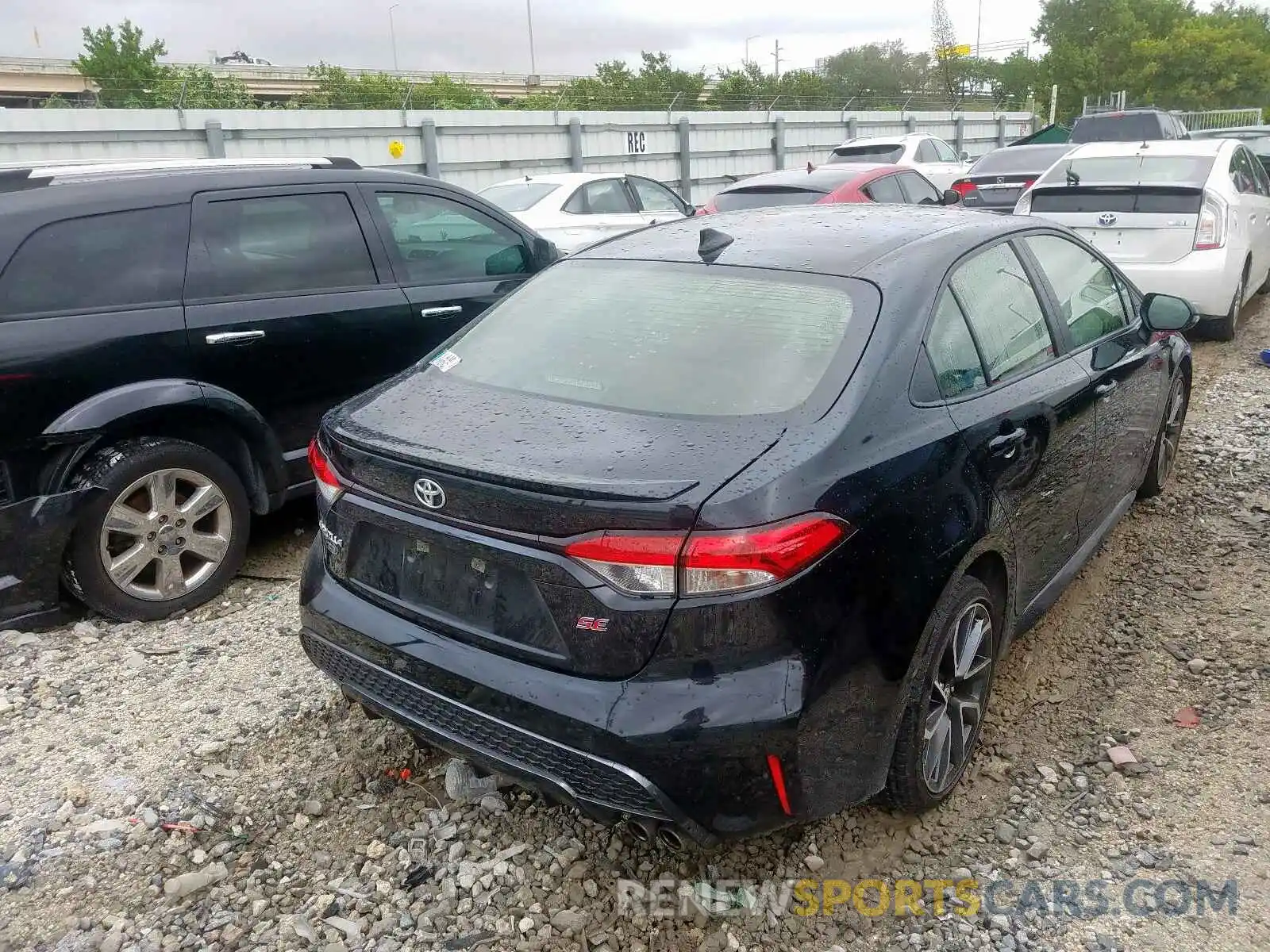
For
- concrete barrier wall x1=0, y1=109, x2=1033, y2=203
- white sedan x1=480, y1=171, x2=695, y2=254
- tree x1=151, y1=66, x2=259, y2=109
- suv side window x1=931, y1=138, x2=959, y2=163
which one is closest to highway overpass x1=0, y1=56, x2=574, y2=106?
tree x1=151, y1=66, x2=259, y2=109

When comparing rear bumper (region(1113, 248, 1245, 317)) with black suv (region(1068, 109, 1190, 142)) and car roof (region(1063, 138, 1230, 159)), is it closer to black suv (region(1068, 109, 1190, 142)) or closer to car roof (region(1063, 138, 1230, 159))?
car roof (region(1063, 138, 1230, 159))

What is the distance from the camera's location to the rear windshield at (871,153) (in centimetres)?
1617

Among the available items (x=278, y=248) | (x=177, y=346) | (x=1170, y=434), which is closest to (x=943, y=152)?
(x=1170, y=434)

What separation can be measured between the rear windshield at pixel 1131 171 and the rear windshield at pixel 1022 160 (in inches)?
187

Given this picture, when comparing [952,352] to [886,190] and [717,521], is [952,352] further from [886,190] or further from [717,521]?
[886,190]

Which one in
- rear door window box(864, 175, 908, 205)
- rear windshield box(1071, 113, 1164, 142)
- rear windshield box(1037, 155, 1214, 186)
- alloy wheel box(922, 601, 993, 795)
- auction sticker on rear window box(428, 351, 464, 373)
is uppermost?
rear windshield box(1071, 113, 1164, 142)

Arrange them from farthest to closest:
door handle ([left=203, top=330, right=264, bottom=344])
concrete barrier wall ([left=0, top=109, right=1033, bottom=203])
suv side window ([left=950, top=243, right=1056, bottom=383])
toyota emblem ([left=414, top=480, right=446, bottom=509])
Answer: concrete barrier wall ([left=0, top=109, right=1033, bottom=203]) → door handle ([left=203, top=330, right=264, bottom=344]) → suv side window ([left=950, top=243, right=1056, bottom=383]) → toyota emblem ([left=414, top=480, right=446, bottom=509])

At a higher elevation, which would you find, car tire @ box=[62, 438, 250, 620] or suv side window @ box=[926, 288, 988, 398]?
suv side window @ box=[926, 288, 988, 398]

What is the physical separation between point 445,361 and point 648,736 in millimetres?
1470

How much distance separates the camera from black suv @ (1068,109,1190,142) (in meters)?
17.3

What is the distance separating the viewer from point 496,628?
7.79ft

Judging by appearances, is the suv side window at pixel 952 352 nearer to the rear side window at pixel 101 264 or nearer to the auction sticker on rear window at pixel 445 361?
the auction sticker on rear window at pixel 445 361

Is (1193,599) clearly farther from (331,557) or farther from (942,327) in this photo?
(331,557)

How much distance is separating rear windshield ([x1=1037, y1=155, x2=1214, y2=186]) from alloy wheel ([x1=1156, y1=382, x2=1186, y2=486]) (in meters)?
3.19
